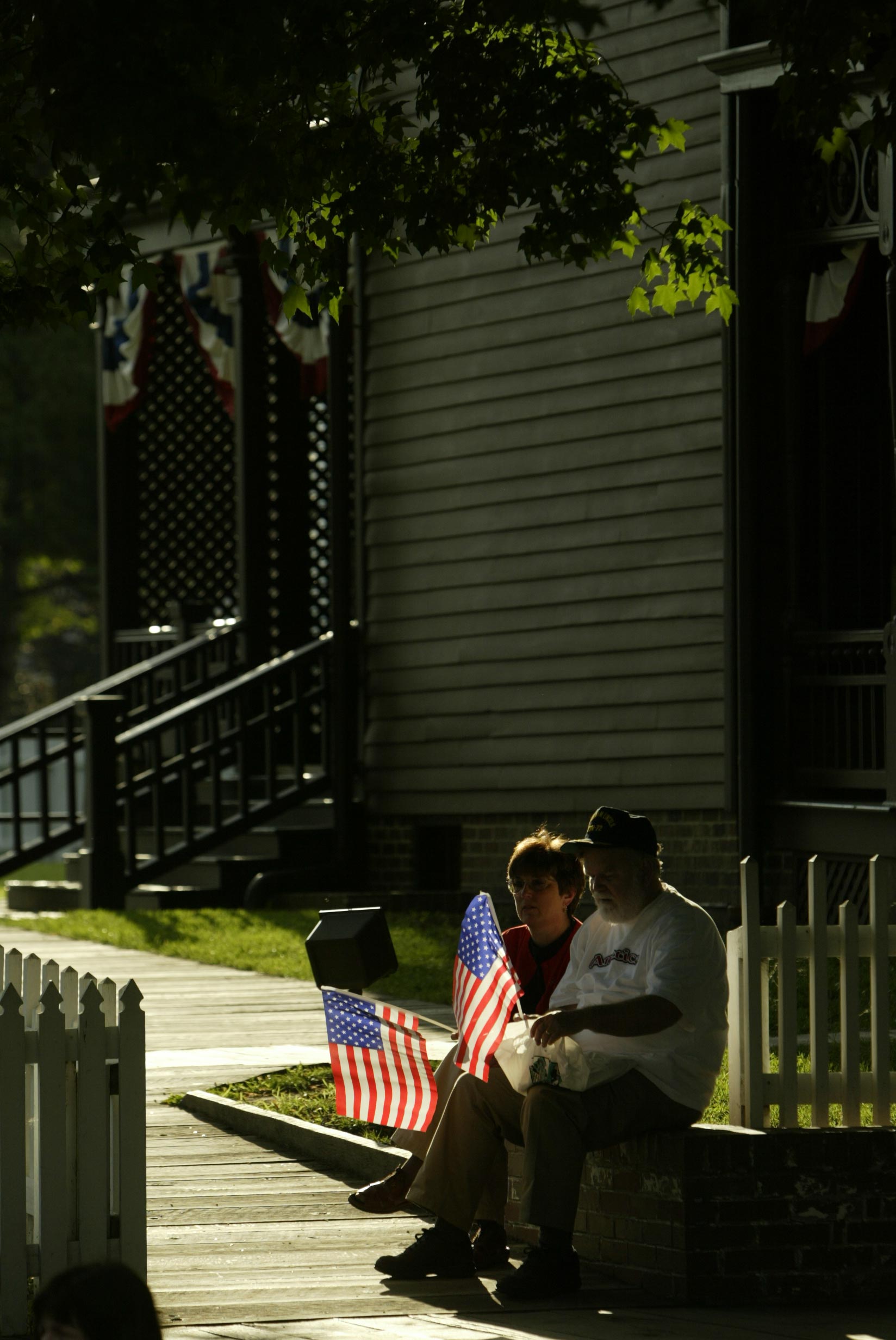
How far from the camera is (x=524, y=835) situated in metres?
15.4

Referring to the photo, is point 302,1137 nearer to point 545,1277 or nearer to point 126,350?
point 545,1277

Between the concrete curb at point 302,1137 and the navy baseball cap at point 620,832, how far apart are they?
6.01 feet

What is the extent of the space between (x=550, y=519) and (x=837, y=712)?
323 cm

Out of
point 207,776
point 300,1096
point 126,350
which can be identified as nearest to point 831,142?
point 300,1096

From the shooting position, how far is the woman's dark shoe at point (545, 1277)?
594 centimetres

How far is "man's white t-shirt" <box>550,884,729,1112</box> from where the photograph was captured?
609 centimetres

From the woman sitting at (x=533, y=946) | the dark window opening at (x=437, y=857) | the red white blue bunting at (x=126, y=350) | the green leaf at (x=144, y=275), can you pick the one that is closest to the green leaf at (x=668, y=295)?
the green leaf at (x=144, y=275)

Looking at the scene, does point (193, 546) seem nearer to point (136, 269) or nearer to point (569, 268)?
point (569, 268)

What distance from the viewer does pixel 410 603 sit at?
16516 mm

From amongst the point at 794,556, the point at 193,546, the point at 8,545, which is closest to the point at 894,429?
the point at 794,556

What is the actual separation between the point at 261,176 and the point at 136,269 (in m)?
1.49

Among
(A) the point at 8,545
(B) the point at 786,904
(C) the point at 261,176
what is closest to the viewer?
(C) the point at 261,176

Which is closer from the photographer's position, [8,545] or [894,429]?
[894,429]

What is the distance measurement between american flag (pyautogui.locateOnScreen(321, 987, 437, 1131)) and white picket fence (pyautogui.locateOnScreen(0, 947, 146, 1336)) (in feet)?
3.88
